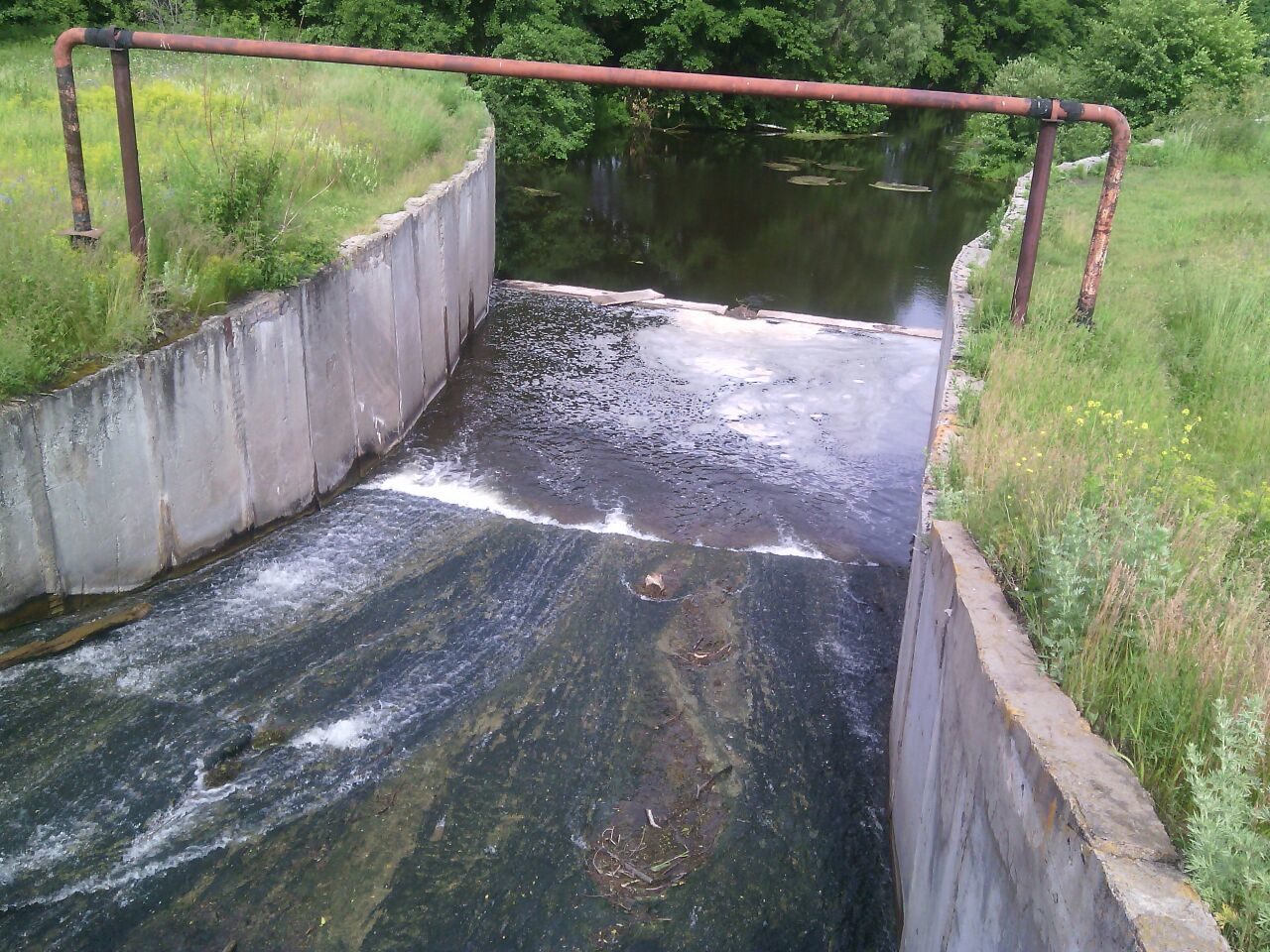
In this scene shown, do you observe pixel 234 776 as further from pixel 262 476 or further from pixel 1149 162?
pixel 1149 162

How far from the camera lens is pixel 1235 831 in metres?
2.63

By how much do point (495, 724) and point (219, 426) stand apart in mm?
2924

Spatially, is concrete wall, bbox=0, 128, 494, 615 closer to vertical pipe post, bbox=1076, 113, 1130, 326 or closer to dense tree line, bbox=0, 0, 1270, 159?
vertical pipe post, bbox=1076, 113, 1130, 326

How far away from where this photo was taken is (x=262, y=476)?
26.0 feet

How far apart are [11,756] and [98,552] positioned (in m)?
1.48

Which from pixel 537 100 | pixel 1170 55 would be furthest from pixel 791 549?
pixel 537 100

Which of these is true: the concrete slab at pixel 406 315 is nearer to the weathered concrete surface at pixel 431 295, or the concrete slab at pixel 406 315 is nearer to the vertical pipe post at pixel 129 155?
the weathered concrete surface at pixel 431 295

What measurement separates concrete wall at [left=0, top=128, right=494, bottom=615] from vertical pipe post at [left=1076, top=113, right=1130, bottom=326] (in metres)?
5.47

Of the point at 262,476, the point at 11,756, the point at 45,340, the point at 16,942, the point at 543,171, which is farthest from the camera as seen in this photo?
the point at 543,171

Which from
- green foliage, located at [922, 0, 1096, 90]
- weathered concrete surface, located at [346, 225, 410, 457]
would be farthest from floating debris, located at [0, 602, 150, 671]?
green foliage, located at [922, 0, 1096, 90]

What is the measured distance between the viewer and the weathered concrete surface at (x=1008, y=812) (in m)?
2.57

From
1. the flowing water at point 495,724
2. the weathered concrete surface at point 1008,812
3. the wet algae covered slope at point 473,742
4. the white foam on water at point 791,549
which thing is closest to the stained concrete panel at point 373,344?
the flowing water at point 495,724

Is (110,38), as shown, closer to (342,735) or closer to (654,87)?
(654,87)

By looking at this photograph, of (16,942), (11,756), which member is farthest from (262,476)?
(16,942)
